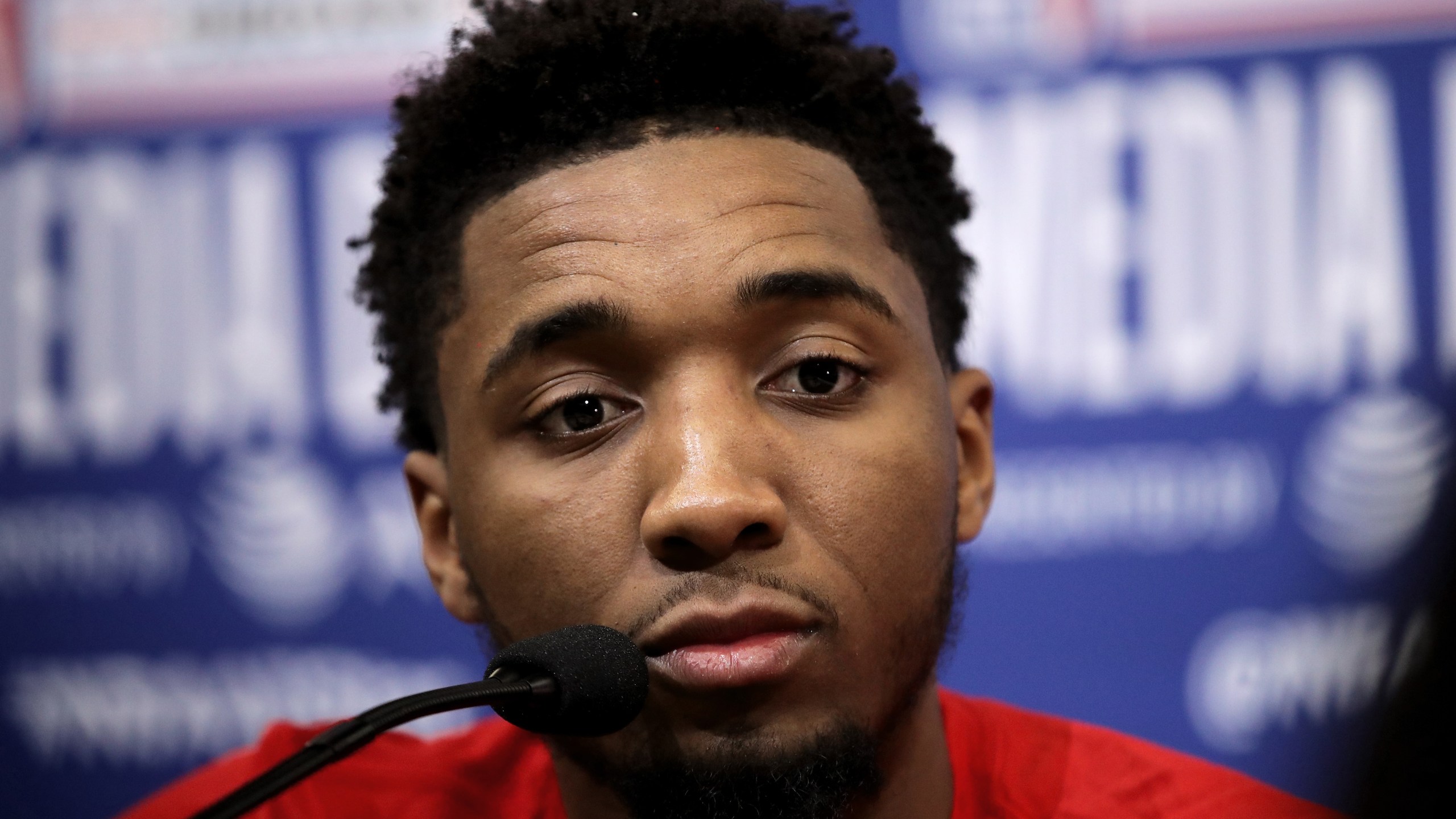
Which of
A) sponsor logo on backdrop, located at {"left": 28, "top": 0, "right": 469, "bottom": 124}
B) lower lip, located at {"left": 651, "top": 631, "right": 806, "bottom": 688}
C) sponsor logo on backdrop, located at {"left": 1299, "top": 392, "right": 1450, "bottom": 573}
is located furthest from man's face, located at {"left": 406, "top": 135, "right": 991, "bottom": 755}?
sponsor logo on backdrop, located at {"left": 28, "top": 0, "right": 469, "bottom": 124}

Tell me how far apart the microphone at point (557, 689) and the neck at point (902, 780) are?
266 mm

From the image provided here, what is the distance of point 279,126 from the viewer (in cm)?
252

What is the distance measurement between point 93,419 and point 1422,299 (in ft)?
7.94

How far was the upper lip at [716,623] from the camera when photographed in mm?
1131

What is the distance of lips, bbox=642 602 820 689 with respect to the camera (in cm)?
113

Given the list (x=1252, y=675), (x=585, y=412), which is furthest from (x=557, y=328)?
(x=1252, y=675)

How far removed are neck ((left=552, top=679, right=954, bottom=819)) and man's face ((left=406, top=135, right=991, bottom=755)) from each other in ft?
0.25

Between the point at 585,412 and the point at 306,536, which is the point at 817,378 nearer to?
the point at 585,412

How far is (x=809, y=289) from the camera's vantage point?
4.20 feet

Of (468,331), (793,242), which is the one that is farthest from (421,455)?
(793,242)

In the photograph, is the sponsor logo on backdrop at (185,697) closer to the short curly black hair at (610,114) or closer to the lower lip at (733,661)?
the short curly black hair at (610,114)

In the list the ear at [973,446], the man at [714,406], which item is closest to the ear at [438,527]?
the man at [714,406]

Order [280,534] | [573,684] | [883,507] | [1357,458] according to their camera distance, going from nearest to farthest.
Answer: [573,684] → [883,507] → [1357,458] → [280,534]

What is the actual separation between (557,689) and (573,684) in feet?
0.04
